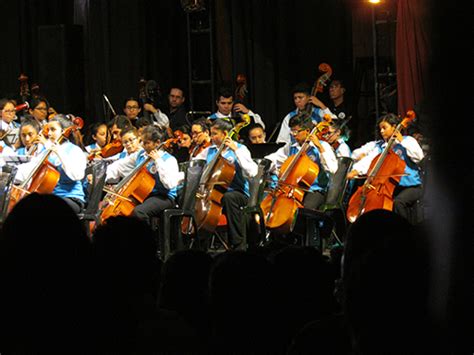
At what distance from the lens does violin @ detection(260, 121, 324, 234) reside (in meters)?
7.51

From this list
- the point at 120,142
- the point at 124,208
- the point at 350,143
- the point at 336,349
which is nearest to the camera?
the point at 336,349

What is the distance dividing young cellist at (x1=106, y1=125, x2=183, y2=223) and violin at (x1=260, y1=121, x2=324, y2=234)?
30.9 inches

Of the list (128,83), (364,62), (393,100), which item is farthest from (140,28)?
(393,100)

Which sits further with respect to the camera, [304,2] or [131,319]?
[304,2]

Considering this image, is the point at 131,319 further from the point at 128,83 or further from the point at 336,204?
the point at 128,83

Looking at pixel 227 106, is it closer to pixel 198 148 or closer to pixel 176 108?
pixel 176 108

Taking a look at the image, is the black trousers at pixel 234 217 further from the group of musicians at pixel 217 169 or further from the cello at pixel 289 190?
the cello at pixel 289 190

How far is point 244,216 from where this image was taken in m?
7.73

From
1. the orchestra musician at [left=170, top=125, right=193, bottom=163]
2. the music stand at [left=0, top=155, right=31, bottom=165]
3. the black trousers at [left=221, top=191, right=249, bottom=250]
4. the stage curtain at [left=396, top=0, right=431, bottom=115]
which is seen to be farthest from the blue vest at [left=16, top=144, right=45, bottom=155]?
the stage curtain at [left=396, top=0, right=431, bottom=115]

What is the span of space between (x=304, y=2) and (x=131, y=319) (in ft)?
29.3

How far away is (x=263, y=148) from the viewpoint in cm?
844

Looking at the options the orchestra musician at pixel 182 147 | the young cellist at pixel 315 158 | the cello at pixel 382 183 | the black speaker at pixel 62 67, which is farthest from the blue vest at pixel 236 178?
the black speaker at pixel 62 67

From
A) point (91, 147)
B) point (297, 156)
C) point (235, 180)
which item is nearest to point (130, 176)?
point (235, 180)

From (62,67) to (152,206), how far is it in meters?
3.01
